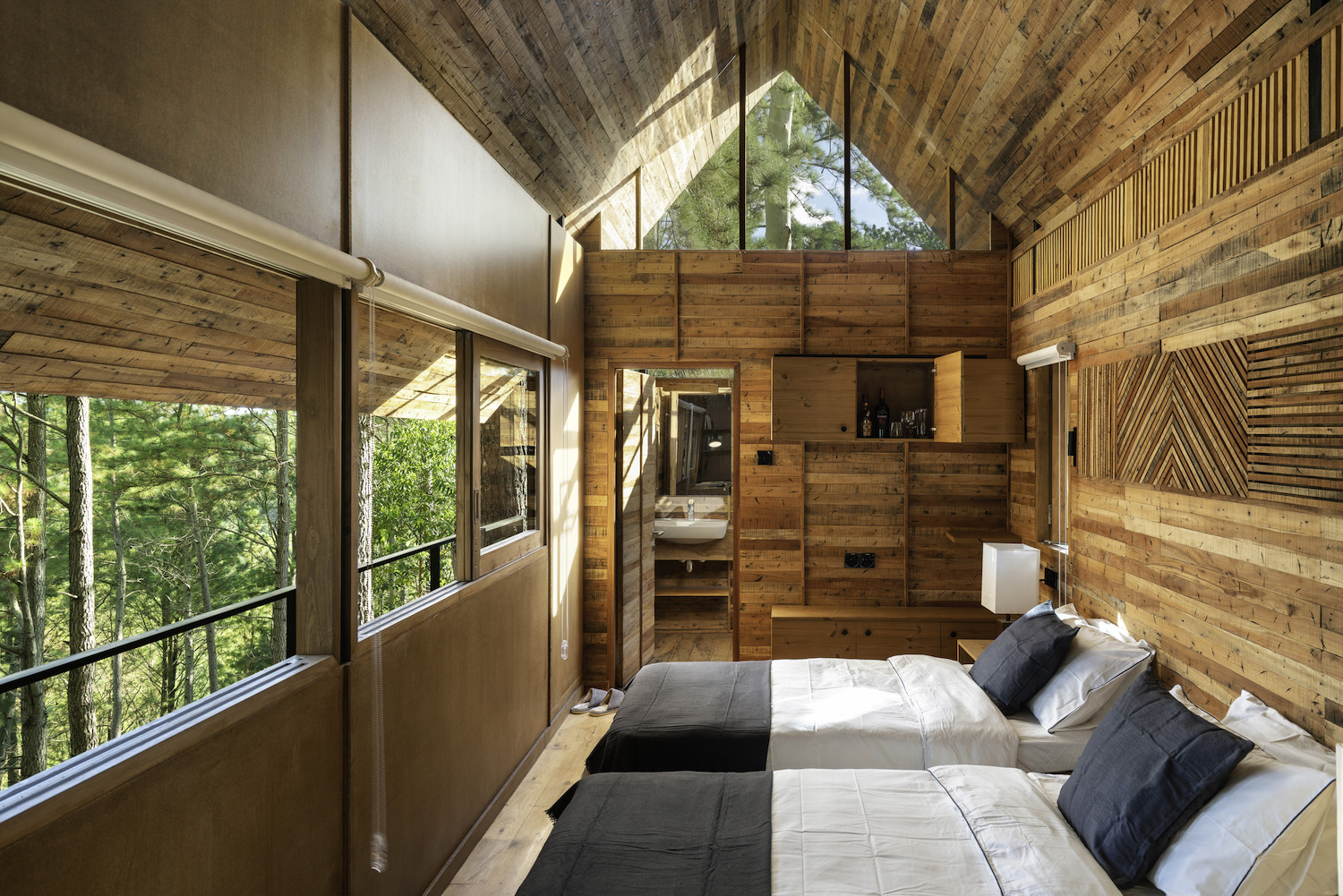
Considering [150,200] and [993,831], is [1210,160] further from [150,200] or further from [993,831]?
[150,200]

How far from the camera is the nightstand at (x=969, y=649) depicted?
3.96m

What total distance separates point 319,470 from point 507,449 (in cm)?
155

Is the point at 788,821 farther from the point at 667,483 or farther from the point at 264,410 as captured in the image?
the point at 667,483

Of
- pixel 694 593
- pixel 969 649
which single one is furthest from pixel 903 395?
pixel 694 593

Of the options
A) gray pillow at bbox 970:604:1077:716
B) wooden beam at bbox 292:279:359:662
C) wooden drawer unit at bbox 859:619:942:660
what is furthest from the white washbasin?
wooden beam at bbox 292:279:359:662

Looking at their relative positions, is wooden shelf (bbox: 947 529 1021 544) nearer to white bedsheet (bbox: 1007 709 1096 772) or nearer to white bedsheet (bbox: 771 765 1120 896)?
white bedsheet (bbox: 1007 709 1096 772)

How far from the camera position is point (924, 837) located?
198cm

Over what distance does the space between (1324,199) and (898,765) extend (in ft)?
7.23

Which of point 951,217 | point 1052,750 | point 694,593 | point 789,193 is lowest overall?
point 694,593

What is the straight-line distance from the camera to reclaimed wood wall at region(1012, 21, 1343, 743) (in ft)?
6.58

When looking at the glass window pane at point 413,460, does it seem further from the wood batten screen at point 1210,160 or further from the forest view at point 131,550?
the wood batten screen at point 1210,160

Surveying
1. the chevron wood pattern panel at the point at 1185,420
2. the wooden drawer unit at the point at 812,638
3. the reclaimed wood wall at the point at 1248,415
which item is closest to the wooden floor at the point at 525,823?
the wooden drawer unit at the point at 812,638

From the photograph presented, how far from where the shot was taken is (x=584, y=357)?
197 inches

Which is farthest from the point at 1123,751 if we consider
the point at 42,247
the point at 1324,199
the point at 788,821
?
the point at 42,247
